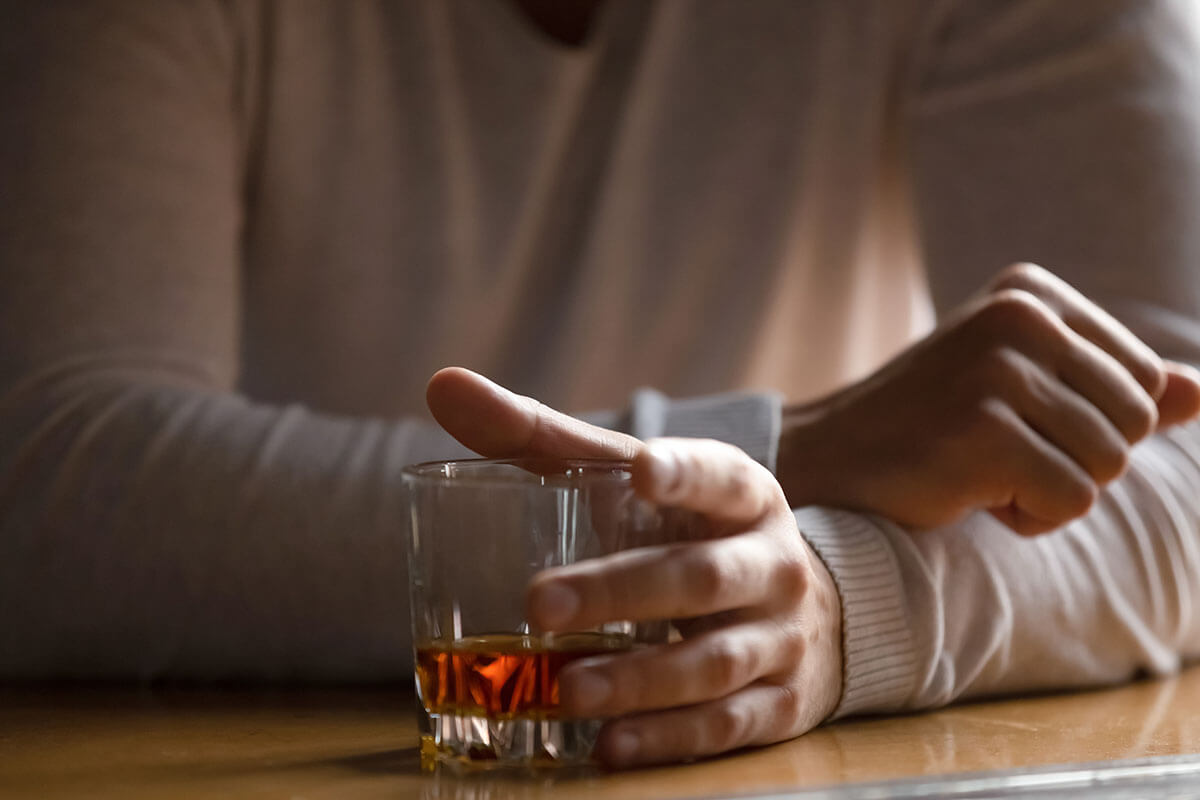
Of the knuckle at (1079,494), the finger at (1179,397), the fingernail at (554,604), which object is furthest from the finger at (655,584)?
the finger at (1179,397)

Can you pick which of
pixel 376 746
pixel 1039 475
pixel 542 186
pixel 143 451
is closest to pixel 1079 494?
pixel 1039 475

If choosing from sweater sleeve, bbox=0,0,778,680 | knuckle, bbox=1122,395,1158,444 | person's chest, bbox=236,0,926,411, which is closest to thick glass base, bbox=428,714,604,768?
sweater sleeve, bbox=0,0,778,680

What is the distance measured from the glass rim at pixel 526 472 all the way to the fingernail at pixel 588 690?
2.7 inches

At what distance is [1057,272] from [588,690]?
0.60 metres

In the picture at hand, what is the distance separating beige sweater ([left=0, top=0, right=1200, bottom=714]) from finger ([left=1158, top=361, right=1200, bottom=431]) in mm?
68

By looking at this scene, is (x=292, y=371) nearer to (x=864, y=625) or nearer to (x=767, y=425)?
(x=767, y=425)

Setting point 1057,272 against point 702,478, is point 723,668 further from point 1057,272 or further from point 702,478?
point 1057,272

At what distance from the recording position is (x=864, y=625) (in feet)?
1.84

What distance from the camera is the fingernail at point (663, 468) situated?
1.34 feet

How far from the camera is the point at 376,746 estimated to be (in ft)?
1.65

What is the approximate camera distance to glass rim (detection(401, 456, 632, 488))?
16.9 inches

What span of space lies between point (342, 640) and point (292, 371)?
475mm

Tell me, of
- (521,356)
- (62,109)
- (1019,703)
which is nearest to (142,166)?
(62,109)

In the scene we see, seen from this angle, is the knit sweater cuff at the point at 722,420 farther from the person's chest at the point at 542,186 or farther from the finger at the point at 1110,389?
the person's chest at the point at 542,186
